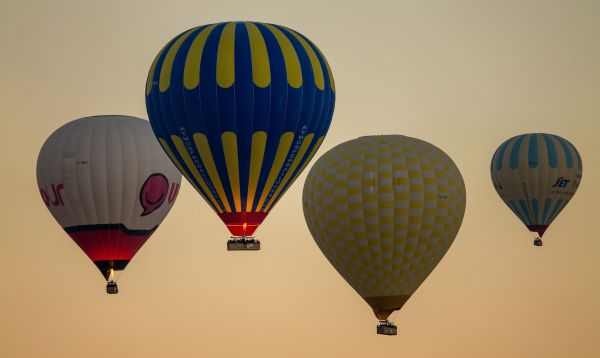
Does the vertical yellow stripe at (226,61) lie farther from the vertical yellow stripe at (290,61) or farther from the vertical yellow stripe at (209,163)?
the vertical yellow stripe at (209,163)

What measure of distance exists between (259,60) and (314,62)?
147 centimetres

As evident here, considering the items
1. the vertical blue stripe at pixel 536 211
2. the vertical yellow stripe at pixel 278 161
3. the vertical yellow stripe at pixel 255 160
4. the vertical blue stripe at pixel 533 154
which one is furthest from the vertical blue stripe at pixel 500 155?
the vertical yellow stripe at pixel 255 160

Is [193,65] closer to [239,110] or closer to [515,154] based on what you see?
[239,110]

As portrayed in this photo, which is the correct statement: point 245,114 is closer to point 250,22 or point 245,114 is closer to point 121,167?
point 250,22

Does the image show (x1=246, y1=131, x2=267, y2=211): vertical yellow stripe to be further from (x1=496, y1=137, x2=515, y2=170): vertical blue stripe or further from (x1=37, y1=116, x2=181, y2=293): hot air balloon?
(x1=496, y1=137, x2=515, y2=170): vertical blue stripe

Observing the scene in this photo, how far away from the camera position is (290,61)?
88.8 feet

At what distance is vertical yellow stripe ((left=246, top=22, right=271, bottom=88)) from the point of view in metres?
26.7

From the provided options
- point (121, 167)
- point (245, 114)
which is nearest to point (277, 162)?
point (245, 114)

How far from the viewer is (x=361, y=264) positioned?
2812 centimetres

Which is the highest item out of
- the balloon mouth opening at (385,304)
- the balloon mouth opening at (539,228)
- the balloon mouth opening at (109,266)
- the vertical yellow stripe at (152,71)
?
the vertical yellow stripe at (152,71)

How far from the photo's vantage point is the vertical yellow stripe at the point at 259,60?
26703 mm

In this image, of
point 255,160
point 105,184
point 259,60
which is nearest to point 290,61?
point 259,60

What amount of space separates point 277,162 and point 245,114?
4.50 ft

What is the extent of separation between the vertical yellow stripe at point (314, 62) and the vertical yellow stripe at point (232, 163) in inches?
92.3
